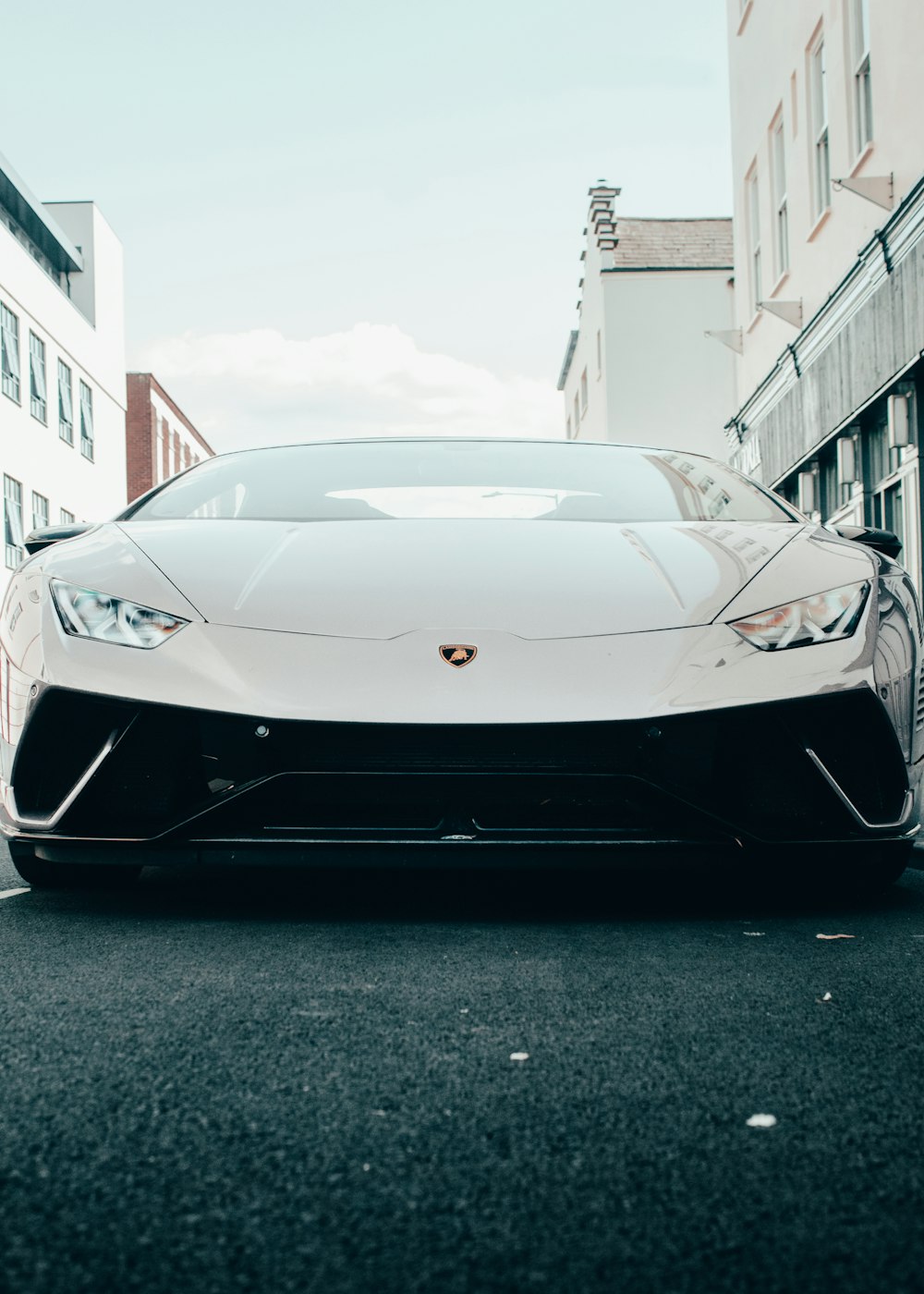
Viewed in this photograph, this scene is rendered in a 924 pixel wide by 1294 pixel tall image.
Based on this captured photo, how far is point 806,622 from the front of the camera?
9.56ft

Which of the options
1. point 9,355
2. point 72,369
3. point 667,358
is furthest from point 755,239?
point 72,369

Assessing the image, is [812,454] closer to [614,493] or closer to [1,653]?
[614,493]

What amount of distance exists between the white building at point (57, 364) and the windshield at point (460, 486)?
23.0 metres

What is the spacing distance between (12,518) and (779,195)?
16727 mm

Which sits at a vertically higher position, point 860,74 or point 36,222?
point 36,222

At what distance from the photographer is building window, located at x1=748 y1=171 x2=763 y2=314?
16625 millimetres

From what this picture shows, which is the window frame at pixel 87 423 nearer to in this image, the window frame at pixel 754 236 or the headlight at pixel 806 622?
the window frame at pixel 754 236

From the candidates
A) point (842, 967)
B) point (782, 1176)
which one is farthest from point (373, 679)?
point (782, 1176)

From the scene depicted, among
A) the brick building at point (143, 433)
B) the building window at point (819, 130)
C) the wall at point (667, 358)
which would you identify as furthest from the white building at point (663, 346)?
the brick building at point (143, 433)

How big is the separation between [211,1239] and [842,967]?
4.87 feet

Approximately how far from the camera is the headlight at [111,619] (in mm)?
2859

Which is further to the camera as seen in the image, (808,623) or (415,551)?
(415,551)

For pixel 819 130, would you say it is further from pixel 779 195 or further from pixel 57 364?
pixel 57 364

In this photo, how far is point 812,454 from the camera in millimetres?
13789
